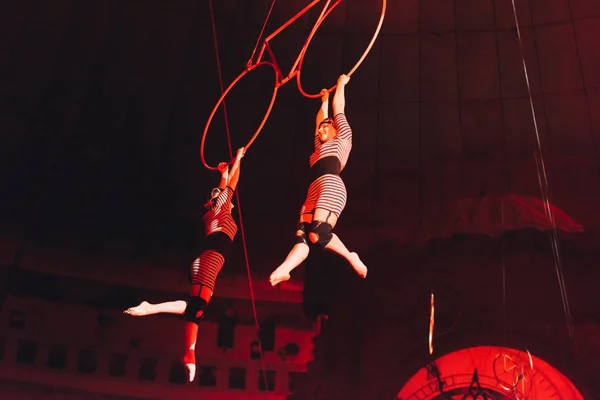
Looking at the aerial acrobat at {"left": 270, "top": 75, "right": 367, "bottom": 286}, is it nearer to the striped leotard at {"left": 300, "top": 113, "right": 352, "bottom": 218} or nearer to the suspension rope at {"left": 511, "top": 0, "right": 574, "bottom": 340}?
the striped leotard at {"left": 300, "top": 113, "right": 352, "bottom": 218}

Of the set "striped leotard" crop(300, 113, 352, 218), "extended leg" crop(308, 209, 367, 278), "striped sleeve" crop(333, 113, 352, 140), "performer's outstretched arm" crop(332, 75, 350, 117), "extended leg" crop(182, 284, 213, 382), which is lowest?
"extended leg" crop(182, 284, 213, 382)

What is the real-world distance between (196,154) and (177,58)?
0.99 meters

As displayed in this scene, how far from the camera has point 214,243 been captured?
4.45m

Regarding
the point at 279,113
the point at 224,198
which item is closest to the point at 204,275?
the point at 224,198

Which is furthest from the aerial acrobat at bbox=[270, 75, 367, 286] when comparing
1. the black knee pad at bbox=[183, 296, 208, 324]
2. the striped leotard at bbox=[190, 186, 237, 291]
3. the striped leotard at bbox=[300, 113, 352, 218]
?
the black knee pad at bbox=[183, 296, 208, 324]

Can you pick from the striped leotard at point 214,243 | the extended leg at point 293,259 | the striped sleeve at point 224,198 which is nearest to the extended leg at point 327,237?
the extended leg at point 293,259

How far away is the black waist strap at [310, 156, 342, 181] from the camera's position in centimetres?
410

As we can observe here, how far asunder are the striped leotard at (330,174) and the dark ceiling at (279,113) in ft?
10.8

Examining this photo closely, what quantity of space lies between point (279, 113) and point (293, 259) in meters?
4.10

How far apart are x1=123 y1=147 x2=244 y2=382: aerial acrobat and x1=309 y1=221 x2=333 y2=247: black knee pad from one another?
769 millimetres

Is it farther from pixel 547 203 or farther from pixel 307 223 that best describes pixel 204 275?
pixel 547 203

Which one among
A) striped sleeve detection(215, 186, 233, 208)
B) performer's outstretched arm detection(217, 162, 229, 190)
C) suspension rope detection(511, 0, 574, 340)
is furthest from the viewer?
suspension rope detection(511, 0, 574, 340)

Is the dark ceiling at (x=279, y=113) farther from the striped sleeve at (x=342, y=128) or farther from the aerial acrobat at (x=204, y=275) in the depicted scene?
the striped sleeve at (x=342, y=128)

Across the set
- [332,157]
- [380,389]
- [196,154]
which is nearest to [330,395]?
[380,389]
